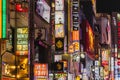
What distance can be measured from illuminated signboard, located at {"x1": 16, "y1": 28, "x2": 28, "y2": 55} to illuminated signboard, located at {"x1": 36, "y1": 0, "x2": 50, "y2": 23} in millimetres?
6252

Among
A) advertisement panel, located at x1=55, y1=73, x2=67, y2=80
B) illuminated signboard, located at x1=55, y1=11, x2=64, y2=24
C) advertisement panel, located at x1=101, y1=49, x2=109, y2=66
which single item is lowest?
advertisement panel, located at x1=101, y1=49, x2=109, y2=66

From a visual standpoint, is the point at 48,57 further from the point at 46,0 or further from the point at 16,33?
the point at 16,33

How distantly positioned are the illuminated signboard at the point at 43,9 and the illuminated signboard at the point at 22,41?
6252 mm

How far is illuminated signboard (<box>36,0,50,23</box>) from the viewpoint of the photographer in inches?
1549

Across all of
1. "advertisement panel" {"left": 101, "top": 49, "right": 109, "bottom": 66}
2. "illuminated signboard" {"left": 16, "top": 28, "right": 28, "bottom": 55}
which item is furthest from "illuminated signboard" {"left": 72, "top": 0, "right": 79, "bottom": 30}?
"advertisement panel" {"left": 101, "top": 49, "right": 109, "bottom": 66}

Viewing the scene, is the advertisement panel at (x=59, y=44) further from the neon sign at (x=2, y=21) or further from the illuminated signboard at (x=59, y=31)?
the neon sign at (x=2, y=21)

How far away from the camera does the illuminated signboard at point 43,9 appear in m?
39.3

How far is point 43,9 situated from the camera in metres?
41.5

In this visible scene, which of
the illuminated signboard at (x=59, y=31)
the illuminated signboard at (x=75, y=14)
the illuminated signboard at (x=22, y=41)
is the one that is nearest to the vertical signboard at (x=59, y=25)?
the illuminated signboard at (x=59, y=31)

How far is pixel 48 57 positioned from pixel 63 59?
36.9 ft

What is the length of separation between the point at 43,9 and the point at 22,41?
30.0 ft

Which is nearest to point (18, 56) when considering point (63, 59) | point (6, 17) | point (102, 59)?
point (6, 17)

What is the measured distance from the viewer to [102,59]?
104 m

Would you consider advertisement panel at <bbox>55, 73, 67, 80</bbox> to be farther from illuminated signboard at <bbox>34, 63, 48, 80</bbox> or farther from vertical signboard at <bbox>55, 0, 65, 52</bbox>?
illuminated signboard at <bbox>34, 63, 48, 80</bbox>
